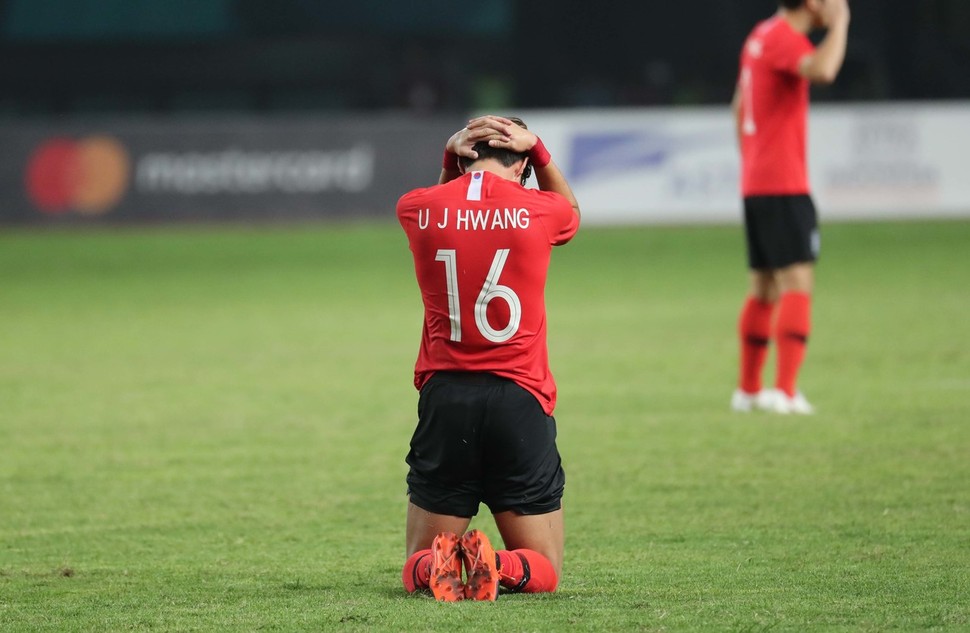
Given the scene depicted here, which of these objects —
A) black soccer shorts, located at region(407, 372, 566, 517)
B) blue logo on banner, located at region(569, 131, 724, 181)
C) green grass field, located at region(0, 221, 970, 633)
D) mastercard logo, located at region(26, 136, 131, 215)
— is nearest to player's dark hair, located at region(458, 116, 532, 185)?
black soccer shorts, located at region(407, 372, 566, 517)

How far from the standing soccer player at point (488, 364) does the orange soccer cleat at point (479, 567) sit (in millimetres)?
80

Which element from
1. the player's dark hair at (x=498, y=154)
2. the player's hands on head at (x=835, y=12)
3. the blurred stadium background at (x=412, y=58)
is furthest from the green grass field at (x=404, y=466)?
the blurred stadium background at (x=412, y=58)

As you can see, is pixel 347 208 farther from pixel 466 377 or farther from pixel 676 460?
pixel 466 377

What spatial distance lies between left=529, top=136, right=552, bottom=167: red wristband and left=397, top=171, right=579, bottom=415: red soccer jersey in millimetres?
138

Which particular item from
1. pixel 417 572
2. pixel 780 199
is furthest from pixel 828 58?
pixel 417 572

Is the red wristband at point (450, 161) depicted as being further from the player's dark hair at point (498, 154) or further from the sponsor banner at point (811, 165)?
the sponsor banner at point (811, 165)

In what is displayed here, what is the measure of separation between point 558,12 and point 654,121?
15.3 ft

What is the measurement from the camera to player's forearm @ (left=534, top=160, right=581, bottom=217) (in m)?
4.46

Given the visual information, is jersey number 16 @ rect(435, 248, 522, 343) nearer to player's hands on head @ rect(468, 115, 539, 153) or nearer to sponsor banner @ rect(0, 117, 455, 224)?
player's hands on head @ rect(468, 115, 539, 153)

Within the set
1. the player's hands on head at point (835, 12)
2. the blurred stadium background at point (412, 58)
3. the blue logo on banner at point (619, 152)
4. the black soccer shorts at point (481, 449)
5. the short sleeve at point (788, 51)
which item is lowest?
the black soccer shorts at point (481, 449)

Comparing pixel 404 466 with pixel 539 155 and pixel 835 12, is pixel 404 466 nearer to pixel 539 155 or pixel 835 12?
pixel 539 155

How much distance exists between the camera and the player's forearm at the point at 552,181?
446cm

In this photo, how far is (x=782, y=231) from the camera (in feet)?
25.4

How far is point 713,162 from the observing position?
19.4 metres
